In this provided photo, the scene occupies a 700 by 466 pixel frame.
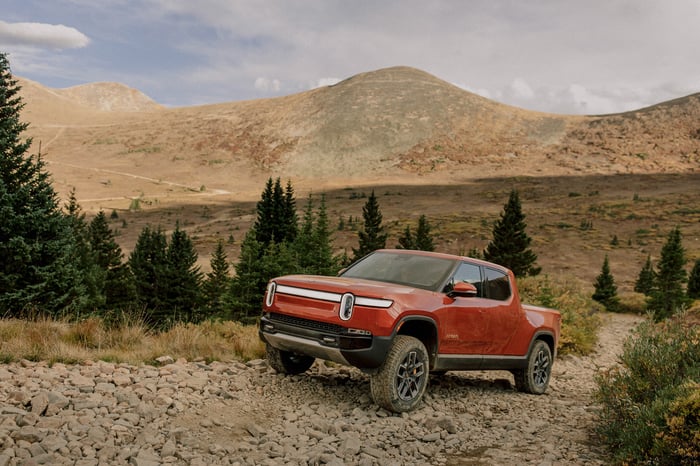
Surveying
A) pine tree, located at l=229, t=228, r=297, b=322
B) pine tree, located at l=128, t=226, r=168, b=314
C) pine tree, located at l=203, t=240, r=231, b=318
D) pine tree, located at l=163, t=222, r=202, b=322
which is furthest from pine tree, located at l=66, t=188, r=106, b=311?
pine tree, located at l=229, t=228, r=297, b=322

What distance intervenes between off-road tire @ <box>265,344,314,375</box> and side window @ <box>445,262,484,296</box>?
2.42 metres

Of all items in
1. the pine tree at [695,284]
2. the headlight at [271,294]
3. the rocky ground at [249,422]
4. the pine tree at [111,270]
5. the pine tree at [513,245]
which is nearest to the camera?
the rocky ground at [249,422]

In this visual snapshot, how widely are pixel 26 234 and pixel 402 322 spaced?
1338cm

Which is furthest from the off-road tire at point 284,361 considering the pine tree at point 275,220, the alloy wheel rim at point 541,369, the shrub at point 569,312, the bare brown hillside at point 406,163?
the bare brown hillside at point 406,163

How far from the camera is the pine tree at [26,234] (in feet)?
48.2

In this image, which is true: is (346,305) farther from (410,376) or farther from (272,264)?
(272,264)

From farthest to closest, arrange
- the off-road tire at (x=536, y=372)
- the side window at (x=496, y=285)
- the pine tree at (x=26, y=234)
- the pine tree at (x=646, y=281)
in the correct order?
the pine tree at (x=646, y=281), the pine tree at (x=26, y=234), the off-road tire at (x=536, y=372), the side window at (x=496, y=285)

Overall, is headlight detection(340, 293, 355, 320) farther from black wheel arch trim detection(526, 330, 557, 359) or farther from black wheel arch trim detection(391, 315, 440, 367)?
black wheel arch trim detection(526, 330, 557, 359)

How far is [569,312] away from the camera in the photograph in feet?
53.9

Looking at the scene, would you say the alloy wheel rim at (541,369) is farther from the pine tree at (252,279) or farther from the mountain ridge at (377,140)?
the mountain ridge at (377,140)

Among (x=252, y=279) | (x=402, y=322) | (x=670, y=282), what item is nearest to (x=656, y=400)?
(x=402, y=322)

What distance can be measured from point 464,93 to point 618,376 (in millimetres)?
111261

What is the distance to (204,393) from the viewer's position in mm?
6340

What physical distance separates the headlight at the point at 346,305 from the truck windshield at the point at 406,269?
1.13m
